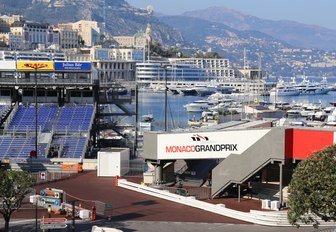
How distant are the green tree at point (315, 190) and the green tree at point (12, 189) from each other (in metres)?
8.17

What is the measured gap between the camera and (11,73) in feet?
146

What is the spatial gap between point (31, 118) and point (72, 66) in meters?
4.24

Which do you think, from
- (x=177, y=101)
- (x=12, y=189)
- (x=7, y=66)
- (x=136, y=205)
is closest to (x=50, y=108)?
(x=7, y=66)

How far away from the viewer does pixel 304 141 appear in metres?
25.2

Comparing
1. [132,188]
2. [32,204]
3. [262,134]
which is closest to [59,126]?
[132,188]

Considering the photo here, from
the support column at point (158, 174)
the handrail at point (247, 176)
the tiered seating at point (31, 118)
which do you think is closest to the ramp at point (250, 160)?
the handrail at point (247, 176)

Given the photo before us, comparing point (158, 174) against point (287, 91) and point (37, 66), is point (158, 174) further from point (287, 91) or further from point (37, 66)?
point (287, 91)

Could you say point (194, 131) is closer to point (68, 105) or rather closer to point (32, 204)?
point (32, 204)

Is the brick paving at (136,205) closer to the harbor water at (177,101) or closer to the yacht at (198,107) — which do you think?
the harbor water at (177,101)

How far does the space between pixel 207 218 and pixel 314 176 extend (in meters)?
7.50

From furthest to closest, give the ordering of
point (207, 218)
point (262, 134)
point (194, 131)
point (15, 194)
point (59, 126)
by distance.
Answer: point (59, 126)
point (194, 131)
point (262, 134)
point (207, 218)
point (15, 194)

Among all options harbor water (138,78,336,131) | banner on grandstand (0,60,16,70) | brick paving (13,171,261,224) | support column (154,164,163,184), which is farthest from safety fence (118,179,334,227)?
harbor water (138,78,336,131)

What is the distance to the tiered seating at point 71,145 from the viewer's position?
38134 mm

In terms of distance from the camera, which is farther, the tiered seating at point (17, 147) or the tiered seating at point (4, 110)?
the tiered seating at point (4, 110)
